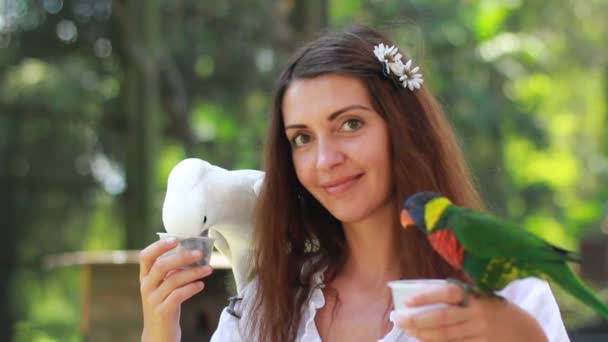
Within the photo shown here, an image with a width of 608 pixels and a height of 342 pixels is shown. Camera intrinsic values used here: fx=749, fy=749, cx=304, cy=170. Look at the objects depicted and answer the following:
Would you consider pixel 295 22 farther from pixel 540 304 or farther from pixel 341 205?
pixel 540 304

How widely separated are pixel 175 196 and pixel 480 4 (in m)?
7.20

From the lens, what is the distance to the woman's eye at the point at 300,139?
170 cm

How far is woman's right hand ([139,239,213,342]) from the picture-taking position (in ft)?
5.31

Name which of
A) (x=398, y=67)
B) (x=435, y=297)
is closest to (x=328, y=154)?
(x=398, y=67)

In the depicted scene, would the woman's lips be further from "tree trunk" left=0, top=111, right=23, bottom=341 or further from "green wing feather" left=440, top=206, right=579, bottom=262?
"tree trunk" left=0, top=111, right=23, bottom=341

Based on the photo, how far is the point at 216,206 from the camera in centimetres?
179

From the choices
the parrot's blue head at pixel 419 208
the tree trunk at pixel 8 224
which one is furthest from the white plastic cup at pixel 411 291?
the tree trunk at pixel 8 224

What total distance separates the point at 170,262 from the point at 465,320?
0.68m

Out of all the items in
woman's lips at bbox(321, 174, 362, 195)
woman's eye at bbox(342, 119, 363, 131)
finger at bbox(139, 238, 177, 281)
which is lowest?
finger at bbox(139, 238, 177, 281)

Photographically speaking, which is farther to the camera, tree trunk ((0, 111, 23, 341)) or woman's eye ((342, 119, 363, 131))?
tree trunk ((0, 111, 23, 341))

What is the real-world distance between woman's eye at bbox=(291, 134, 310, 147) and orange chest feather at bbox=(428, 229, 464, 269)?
50cm

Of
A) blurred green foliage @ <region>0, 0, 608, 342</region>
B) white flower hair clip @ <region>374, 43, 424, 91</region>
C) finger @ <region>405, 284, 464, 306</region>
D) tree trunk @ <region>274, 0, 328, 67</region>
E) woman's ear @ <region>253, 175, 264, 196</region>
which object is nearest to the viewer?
finger @ <region>405, 284, 464, 306</region>

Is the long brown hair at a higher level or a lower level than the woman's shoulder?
higher

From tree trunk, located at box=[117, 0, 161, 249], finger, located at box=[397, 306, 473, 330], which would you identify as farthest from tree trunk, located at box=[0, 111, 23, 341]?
finger, located at box=[397, 306, 473, 330]
